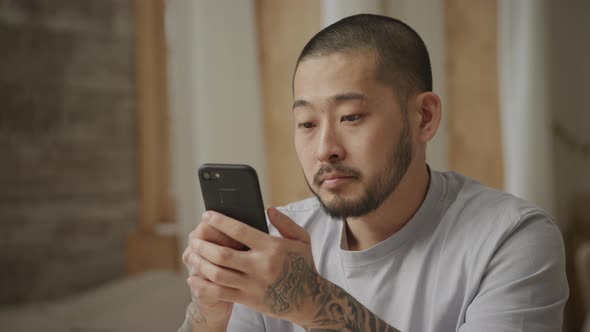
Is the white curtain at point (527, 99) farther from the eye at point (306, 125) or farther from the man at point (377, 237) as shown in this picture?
the eye at point (306, 125)

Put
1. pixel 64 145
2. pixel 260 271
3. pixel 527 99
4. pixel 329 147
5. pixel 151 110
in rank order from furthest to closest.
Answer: pixel 151 110 < pixel 64 145 < pixel 527 99 < pixel 329 147 < pixel 260 271

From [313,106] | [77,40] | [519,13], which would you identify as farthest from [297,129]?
[77,40]

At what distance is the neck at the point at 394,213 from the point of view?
0.86m

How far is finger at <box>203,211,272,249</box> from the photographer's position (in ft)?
2.09

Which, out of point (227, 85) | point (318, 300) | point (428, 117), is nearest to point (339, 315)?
point (318, 300)

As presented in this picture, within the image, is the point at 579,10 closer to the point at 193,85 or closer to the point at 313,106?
the point at 193,85

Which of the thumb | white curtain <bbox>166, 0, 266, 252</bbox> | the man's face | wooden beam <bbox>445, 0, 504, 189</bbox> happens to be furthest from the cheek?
wooden beam <bbox>445, 0, 504, 189</bbox>

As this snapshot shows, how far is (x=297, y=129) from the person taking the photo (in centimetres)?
82

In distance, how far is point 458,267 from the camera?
77 cm

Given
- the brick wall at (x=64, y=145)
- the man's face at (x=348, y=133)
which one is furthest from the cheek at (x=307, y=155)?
the brick wall at (x=64, y=145)

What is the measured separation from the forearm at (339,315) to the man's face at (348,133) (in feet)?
0.45

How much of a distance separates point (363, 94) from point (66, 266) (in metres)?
1.51

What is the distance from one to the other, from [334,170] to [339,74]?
0.14 meters

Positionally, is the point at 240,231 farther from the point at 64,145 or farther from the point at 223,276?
the point at 64,145
